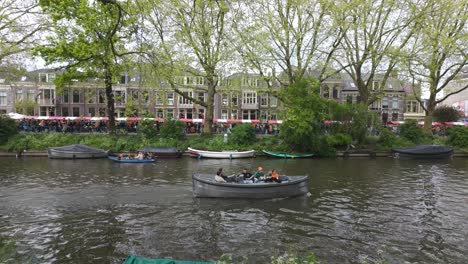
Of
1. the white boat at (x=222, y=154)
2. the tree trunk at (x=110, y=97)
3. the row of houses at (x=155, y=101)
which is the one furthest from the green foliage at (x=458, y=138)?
the tree trunk at (x=110, y=97)

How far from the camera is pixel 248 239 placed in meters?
12.6

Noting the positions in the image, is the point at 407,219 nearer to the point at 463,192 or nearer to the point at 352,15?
the point at 463,192

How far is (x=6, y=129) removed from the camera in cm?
3822

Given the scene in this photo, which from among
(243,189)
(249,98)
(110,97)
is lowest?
(243,189)

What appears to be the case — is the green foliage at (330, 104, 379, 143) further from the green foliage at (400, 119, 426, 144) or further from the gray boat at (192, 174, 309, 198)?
the gray boat at (192, 174, 309, 198)

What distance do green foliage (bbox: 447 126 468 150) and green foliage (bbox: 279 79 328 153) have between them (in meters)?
16.4

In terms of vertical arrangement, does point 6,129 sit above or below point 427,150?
above

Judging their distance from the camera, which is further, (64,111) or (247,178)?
(64,111)

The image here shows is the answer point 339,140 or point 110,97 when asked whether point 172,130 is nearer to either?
point 110,97

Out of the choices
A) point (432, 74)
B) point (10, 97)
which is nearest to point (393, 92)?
point (432, 74)

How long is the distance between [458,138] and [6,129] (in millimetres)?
51949

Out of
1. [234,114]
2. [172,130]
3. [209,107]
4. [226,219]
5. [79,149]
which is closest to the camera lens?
[226,219]

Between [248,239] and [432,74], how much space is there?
124 feet

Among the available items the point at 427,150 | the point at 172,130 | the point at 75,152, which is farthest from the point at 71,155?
the point at 427,150
